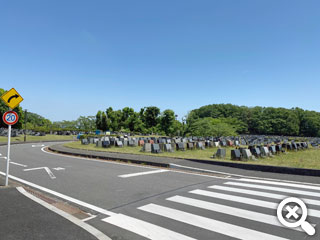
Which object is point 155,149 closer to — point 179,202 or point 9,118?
point 9,118

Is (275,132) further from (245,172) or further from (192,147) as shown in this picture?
(245,172)

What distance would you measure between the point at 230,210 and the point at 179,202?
4.00 ft

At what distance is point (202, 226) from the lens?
378 centimetres

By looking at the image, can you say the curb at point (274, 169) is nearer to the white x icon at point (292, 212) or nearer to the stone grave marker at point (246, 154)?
the stone grave marker at point (246, 154)

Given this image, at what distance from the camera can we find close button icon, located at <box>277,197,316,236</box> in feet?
12.4

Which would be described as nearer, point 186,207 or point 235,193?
point 186,207

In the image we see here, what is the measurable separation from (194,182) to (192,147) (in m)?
12.2

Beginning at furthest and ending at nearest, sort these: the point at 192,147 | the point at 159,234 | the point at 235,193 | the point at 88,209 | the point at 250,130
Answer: the point at 250,130 < the point at 192,147 < the point at 235,193 < the point at 88,209 < the point at 159,234

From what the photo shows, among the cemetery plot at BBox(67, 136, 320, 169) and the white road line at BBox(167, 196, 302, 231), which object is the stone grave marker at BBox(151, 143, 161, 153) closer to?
the cemetery plot at BBox(67, 136, 320, 169)

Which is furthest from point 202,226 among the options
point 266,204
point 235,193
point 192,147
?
point 192,147

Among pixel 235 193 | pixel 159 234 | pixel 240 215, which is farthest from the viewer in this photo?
pixel 235 193

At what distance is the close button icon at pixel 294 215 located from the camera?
3.77m

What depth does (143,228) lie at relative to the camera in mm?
3721

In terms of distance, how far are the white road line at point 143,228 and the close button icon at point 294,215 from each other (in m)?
2.11
